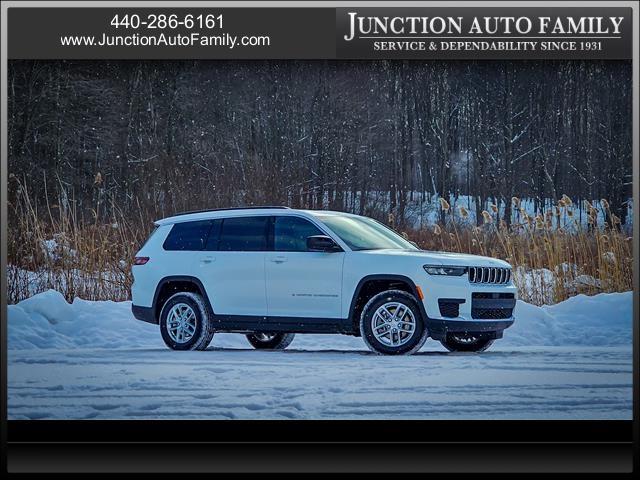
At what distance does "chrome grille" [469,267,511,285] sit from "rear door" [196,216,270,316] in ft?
7.25

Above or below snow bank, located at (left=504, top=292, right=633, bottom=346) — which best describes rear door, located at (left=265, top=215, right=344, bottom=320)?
above

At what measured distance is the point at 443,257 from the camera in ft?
37.1

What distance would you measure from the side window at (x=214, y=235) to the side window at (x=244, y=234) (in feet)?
0.14

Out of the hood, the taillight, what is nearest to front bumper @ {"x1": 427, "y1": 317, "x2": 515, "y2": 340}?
the hood

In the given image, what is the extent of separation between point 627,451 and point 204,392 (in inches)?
170

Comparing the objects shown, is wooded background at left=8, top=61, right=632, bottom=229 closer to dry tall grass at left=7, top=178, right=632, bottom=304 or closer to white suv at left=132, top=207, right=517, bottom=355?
dry tall grass at left=7, top=178, right=632, bottom=304

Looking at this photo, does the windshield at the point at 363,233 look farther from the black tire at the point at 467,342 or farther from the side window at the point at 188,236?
the side window at the point at 188,236

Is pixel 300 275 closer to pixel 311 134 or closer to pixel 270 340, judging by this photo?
pixel 270 340

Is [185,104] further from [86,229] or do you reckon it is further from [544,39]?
[544,39]

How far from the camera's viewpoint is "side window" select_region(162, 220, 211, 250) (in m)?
11.9

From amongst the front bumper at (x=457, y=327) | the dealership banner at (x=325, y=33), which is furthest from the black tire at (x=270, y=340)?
the dealership banner at (x=325, y=33)

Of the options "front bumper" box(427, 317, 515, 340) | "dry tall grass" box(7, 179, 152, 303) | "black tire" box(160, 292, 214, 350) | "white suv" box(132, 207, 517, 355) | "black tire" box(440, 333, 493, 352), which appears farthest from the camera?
"dry tall grass" box(7, 179, 152, 303)

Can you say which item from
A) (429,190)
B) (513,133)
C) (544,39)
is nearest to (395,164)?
(429,190)

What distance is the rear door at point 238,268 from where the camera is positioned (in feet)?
37.9
